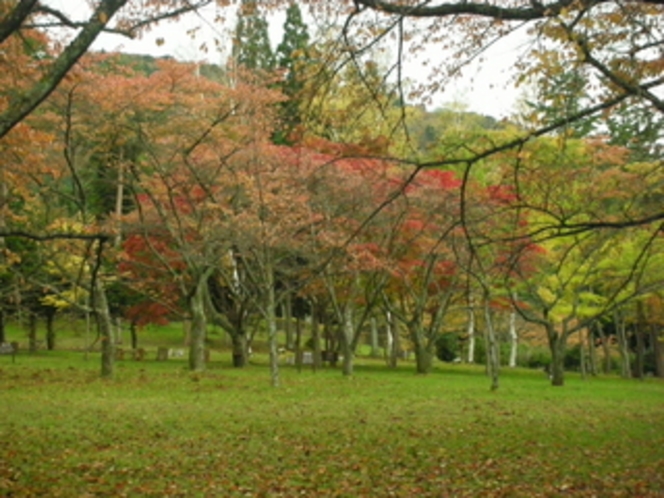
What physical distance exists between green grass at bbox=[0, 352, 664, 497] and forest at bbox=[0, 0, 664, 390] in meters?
1.81

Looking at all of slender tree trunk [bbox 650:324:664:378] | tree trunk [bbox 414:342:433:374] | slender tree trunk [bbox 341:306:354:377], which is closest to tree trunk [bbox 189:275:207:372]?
slender tree trunk [bbox 341:306:354:377]

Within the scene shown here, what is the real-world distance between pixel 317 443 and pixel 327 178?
1152 cm

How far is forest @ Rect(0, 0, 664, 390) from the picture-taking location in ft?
19.8

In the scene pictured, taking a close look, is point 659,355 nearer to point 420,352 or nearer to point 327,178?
point 420,352

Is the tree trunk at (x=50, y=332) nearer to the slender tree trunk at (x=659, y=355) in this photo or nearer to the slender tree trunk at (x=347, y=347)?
the slender tree trunk at (x=347, y=347)

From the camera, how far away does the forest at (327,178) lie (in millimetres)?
6047

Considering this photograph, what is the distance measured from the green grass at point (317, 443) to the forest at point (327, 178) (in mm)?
1805

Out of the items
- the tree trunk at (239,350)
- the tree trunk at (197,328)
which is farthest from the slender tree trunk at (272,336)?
the tree trunk at (239,350)

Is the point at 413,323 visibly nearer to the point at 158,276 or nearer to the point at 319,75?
the point at 158,276

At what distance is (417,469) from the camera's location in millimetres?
7211

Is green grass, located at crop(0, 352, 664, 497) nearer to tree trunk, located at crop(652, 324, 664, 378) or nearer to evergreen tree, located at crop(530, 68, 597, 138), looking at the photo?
evergreen tree, located at crop(530, 68, 597, 138)

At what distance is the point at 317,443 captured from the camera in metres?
8.76

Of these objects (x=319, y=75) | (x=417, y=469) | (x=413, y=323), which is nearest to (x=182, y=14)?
(x=319, y=75)

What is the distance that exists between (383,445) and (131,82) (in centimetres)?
1304
